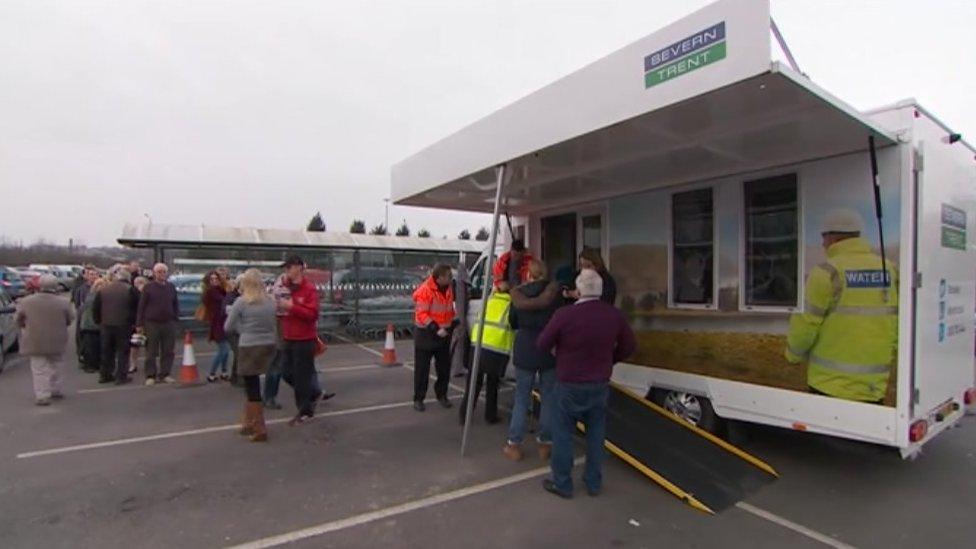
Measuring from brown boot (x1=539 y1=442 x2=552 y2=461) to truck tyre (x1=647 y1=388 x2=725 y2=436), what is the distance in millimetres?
1261

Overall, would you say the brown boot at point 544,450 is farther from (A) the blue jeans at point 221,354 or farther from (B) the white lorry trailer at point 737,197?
(A) the blue jeans at point 221,354

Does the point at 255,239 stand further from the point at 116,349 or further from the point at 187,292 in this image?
the point at 116,349

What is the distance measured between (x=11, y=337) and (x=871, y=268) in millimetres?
13136

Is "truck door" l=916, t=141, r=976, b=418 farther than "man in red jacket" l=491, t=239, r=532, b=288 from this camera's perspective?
No

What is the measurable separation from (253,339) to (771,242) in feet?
15.4

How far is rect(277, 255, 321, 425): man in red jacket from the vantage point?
18.3ft

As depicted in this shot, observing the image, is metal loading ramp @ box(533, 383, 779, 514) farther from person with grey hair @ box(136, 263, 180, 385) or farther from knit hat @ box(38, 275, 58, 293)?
knit hat @ box(38, 275, 58, 293)

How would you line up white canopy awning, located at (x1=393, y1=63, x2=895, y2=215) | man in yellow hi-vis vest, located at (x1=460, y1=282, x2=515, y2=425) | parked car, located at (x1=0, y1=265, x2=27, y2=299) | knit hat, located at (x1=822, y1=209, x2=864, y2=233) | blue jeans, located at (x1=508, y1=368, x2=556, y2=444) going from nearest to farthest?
white canopy awning, located at (x1=393, y1=63, x2=895, y2=215) → knit hat, located at (x1=822, y1=209, x2=864, y2=233) → blue jeans, located at (x1=508, y1=368, x2=556, y2=444) → man in yellow hi-vis vest, located at (x1=460, y1=282, x2=515, y2=425) → parked car, located at (x1=0, y1=265, x2=27, y2=299)

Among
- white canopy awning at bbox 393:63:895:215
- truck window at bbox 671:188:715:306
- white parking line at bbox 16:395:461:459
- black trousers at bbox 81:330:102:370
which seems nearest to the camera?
white canopy awning at bbox 393:63:895:215

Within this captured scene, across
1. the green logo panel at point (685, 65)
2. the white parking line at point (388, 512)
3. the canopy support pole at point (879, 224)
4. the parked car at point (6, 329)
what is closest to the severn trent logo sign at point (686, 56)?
the green logo panel at point (685, 65)

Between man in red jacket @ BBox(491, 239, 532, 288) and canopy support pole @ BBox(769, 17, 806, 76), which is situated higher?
canopy support pole @ BBox(769, 17, 806, 76)

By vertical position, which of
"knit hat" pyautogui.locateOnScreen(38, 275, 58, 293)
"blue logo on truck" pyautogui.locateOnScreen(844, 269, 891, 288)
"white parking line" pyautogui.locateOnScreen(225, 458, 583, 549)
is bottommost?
"white parking line" pyautogui.locateOnScreen(225, 458, 583, 549)

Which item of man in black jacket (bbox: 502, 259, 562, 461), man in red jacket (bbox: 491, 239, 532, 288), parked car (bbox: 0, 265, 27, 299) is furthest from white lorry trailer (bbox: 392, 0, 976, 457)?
parked car (bbox: 0, 265, 27, 299)

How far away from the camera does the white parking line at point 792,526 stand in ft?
10.8
